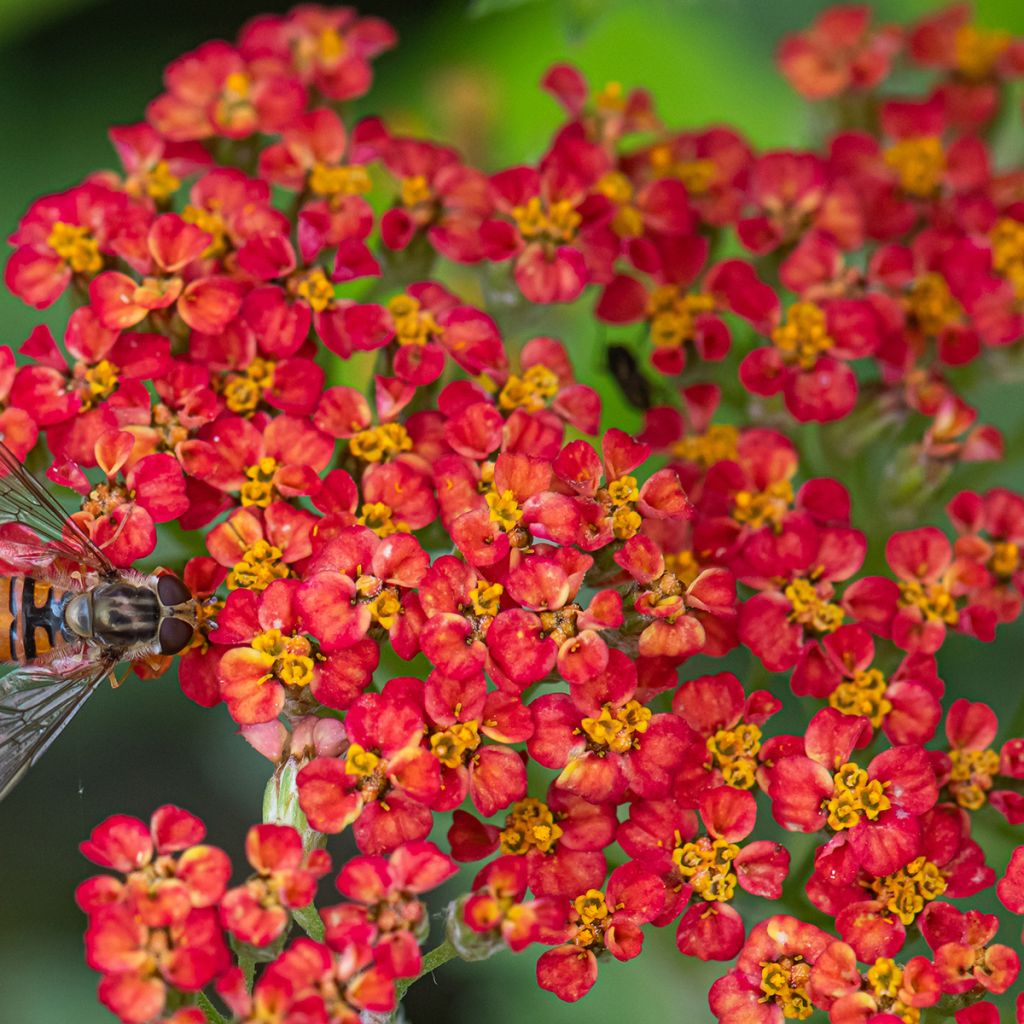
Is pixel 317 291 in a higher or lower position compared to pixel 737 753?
higher

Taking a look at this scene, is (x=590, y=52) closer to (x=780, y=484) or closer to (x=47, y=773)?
(x=780, y=484)

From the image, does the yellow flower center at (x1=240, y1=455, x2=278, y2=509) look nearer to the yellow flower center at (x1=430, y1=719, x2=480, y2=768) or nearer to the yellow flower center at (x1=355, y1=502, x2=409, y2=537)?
the yellow flower center at (x1=355, y1=502, x2=409, y2=537)

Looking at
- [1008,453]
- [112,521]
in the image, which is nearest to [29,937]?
[112,521]

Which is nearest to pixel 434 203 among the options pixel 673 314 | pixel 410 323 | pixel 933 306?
pixel 410 323

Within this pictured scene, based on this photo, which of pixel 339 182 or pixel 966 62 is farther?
pixel 966 62

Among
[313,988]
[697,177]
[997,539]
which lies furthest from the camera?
[697,177]

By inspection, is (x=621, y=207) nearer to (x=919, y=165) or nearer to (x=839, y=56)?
(x=919, y=165)
